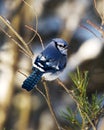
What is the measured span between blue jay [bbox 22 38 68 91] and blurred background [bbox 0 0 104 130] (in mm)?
2286

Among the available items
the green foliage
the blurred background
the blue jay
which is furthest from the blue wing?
the blurred background

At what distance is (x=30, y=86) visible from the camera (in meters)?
0.93

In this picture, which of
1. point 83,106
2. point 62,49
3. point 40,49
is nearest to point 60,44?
point 62,49

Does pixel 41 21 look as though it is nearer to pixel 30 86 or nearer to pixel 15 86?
pixel 15 86

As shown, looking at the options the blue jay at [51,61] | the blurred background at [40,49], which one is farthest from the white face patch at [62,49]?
the blurred background at [40,49]

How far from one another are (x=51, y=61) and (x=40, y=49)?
7.50 ft

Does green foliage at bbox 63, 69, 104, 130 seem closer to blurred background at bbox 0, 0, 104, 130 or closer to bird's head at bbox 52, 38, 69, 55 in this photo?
bird's head at bbox 52, 38, 69, 55

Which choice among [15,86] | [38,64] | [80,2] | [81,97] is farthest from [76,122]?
[80,2]

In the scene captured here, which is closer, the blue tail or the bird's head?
the blue tail

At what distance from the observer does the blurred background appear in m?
3.58

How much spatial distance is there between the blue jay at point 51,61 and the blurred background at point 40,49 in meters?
2.29

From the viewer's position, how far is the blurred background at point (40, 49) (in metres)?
3.58

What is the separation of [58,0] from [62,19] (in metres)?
0.22

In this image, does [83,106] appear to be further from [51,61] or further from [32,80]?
[51,61]
